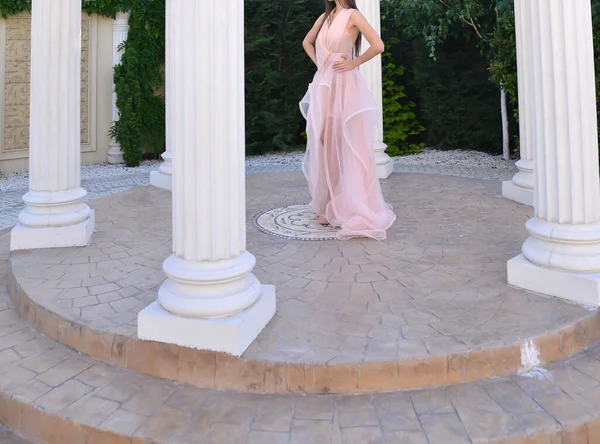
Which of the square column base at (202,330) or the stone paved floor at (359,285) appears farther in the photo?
the stone paved floor at (359,285)

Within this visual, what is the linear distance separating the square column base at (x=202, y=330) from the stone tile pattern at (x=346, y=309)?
0.16 feet

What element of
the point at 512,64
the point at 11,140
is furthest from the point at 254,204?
the point at 11,140

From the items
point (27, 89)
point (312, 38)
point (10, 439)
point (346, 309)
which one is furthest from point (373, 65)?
point (27, 89)

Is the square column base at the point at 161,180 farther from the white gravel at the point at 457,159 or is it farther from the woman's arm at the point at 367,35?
the white gravel at the point at 457,159

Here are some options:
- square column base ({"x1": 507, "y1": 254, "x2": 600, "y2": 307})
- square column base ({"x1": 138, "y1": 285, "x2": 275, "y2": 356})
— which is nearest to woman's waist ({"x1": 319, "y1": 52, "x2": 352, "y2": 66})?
square column base ({"x1": 507, "y1": 254, "x2": 600, "y2": 307})

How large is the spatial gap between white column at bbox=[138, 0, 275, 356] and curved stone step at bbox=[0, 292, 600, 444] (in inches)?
10.4

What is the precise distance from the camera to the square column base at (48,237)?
12.6 feet

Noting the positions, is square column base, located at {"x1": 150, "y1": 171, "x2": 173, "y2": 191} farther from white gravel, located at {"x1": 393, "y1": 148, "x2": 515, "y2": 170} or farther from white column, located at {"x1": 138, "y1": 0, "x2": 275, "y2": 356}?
white gravel, located at {"x1": 393, "y1": 148, "x2": 515, "y2": 170}

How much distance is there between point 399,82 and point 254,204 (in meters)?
6.99

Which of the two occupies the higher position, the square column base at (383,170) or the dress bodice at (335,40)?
the dress bodice at (335,40)

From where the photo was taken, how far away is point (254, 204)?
543 centimetres

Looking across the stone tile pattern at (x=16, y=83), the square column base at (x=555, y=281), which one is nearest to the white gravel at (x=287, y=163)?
the stone tile pattern at (x=16, y=83)

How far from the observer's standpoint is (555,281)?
2818 mm

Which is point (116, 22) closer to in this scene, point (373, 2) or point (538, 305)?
point (373, 2)
